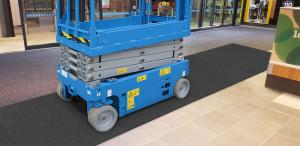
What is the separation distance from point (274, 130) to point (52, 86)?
9.29 ft

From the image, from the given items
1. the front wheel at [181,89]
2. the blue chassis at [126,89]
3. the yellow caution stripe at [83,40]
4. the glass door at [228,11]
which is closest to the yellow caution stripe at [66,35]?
the yellow caution stripe at [83,40]

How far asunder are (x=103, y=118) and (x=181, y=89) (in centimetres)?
119

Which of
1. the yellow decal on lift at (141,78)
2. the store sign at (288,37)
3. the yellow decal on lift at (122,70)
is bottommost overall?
the yellow decal on lift at (141,78)

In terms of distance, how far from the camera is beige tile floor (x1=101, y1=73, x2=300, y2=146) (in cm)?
236

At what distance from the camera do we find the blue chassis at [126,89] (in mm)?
2342

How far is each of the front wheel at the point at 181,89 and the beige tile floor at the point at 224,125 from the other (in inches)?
7.9

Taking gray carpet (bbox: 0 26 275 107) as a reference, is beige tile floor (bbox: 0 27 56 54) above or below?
above

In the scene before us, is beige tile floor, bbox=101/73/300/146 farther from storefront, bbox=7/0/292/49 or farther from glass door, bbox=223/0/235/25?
glass door, bbox=223/0/235/25

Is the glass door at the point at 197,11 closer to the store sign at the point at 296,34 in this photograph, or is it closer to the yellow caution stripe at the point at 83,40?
the store sign at the point at 296,34

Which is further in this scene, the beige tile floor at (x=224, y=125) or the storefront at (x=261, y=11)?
the storefront at (x=261, y=11)

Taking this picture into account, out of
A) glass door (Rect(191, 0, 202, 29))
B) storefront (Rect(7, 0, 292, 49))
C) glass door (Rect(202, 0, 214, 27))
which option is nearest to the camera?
storefront (Rect(7, 0, 292, 49))

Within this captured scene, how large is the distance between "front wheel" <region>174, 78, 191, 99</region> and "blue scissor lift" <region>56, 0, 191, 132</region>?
0.5 inches

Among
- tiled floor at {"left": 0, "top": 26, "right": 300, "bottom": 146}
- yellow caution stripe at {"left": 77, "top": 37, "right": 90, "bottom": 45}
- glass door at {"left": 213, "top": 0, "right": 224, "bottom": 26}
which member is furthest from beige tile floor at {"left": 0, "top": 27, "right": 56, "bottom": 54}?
glass door at {"left": 213, "top": 0, "right": 224, "bottom": 26}

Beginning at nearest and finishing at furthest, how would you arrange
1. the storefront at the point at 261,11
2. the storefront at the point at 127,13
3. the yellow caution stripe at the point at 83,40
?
the yellow caution stripe at the point at 83,40
the storefront at the point at 127,13
the storefront at the point at 261,11
